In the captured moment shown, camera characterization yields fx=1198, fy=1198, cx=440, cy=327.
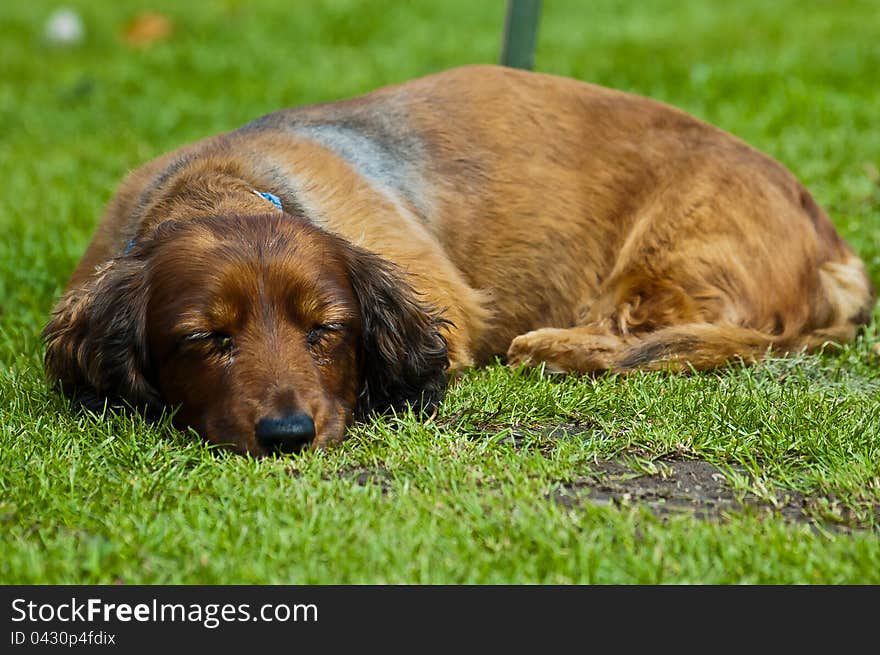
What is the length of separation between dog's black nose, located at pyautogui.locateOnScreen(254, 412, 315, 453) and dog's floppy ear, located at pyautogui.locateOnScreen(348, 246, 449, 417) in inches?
24.7

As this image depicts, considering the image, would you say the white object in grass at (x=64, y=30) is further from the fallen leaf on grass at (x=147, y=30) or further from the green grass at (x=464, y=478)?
the green grass at (x=464, y=478)

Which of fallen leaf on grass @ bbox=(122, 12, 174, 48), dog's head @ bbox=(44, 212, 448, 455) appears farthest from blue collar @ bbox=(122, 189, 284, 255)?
fallen leaf on grass @ bbox=(122, 12, 174, 48)

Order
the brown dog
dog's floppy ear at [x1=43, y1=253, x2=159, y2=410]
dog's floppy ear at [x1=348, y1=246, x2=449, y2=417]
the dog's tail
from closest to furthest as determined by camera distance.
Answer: the brown dog, dog's floppy ear at [x1=43, y1=253, x2=159, y2=410], dog's floppy ear at [x1=348, y1=246, x2=449, y2=417], the dog's tail

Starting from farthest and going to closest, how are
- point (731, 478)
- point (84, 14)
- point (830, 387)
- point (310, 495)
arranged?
1. point (84, 14)
2. point (830, 387)
3. point (731, 478)
4. point (310, 495)

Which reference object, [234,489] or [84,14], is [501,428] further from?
[84,14]

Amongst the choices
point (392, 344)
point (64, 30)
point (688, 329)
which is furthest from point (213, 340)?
point (64, 30)

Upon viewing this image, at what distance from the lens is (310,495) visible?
3.43 meters

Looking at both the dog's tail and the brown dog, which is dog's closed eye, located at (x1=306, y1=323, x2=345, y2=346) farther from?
the dog's tail

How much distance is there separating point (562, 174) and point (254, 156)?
4.85 ft

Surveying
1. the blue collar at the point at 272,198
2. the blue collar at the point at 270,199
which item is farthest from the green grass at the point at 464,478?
the blue collar at the point at 272,198

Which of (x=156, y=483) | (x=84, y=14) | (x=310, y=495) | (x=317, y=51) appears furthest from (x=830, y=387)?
(x=84, y=14)

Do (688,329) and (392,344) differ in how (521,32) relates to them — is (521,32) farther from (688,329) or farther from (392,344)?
(392,344)

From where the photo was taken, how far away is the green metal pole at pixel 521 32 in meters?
6.99

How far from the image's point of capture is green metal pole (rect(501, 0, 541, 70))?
22.9 ft
